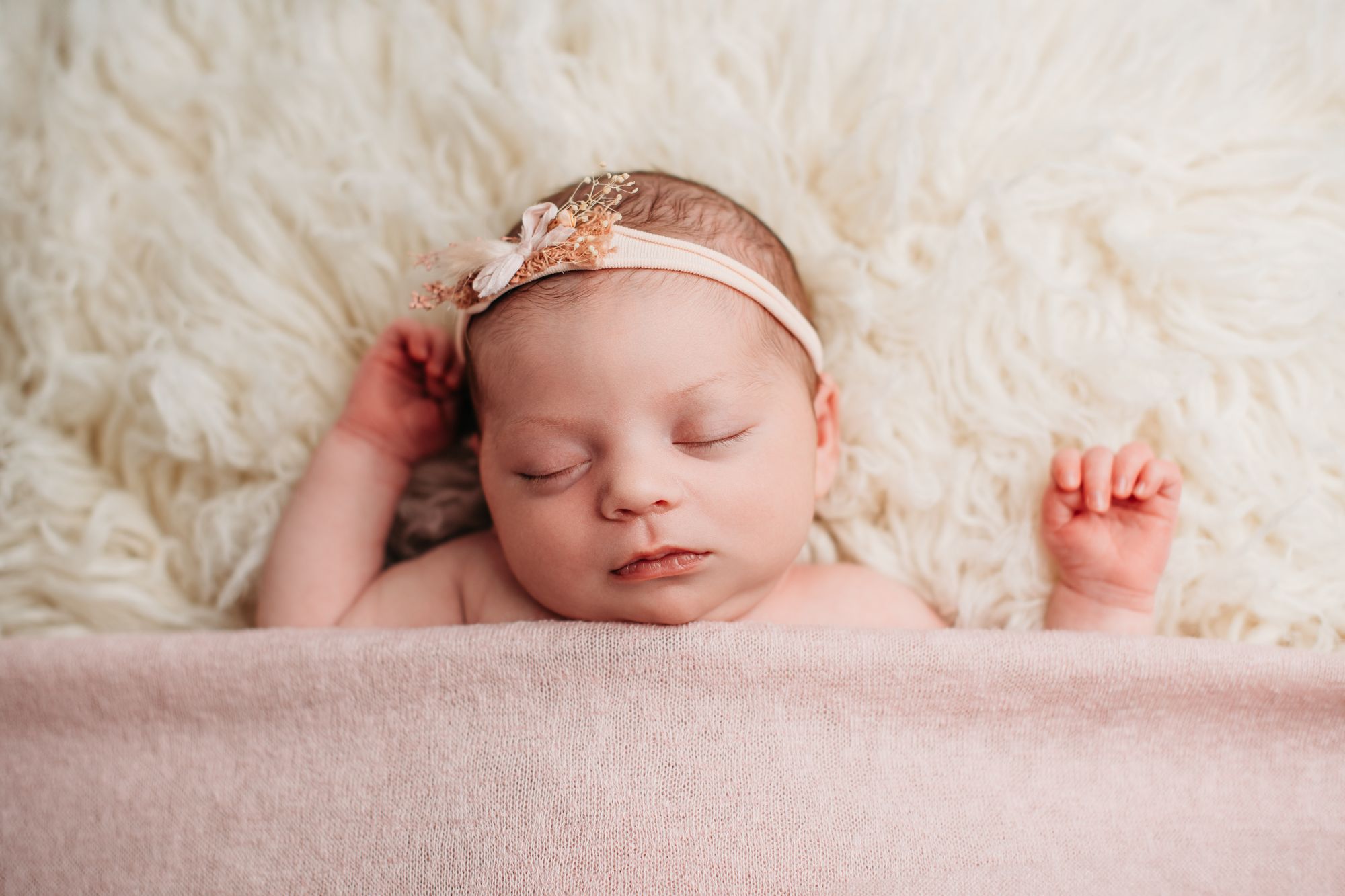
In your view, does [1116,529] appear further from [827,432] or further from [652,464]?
[652,464]

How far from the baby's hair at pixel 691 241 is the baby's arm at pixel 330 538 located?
0.26 m

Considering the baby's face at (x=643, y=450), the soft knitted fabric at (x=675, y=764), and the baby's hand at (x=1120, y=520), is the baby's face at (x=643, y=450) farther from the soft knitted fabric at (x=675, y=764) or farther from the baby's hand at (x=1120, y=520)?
the baby's hand at (x=1120, y=520)

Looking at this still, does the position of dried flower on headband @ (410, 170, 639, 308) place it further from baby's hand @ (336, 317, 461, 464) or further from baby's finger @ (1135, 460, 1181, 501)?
baby's finger @ (1135, 460, 1181, 501)

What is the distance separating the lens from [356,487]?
4.81 feet

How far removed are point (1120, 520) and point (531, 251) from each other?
889 millimetres

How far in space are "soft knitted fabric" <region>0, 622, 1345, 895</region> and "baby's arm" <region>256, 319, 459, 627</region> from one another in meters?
0.17

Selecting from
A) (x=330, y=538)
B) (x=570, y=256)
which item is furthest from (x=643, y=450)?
(x=330, y=538)

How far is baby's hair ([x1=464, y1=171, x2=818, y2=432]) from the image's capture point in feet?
3.97

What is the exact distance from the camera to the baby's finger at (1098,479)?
127 centimetres

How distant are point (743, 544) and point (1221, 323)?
75 centimetres

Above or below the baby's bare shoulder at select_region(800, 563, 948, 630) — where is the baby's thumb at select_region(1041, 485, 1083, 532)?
above

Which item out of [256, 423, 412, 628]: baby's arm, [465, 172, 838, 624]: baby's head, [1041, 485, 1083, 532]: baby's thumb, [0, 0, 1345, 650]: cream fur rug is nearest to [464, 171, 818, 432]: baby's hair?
[465, 172, 838, 624]: baby's head

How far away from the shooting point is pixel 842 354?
4.72 ft

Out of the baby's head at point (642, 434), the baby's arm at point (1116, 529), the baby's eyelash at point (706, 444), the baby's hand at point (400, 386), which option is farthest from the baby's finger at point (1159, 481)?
A: the baby's hand at point (400, 386)
